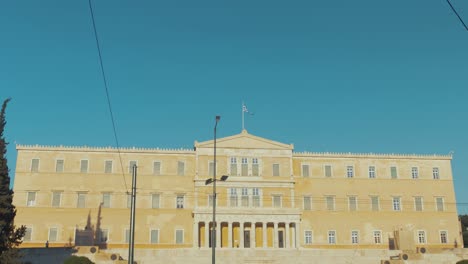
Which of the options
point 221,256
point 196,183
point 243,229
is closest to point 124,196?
point 196,183

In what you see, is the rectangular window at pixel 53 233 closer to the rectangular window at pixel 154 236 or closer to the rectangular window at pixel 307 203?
the rectangular window at pixel 154 236

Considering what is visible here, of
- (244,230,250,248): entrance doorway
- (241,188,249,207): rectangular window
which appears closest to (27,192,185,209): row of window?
(241,188,249,207): rectangular window

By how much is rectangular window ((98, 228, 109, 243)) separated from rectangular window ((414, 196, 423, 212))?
3248 centimetres

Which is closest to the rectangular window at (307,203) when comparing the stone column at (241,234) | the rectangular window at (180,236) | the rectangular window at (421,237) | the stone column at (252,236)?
the stone column at (252,236)

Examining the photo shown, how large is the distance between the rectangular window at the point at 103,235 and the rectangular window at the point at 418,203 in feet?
107

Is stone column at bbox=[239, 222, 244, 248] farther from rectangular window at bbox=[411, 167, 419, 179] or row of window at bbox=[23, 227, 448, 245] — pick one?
rectangular window at bbox=[411, 167, 419, 179]

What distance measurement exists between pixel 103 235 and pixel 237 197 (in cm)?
1387

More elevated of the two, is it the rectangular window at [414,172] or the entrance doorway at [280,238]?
the rectangular window at [414,172]

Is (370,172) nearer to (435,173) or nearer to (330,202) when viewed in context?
(330,202)

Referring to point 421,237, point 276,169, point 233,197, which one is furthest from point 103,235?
point 421,237

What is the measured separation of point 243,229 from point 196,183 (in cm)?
669

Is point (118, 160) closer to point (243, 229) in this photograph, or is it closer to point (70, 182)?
point (70, 182)

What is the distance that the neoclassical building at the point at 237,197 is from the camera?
52.2 m

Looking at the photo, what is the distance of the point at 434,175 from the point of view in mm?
57875
